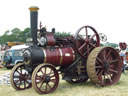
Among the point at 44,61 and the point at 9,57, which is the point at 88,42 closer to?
the point at 44,61

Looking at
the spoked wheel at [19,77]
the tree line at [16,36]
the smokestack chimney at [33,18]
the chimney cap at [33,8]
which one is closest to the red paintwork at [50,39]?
the smokestack chimney at [33,18]

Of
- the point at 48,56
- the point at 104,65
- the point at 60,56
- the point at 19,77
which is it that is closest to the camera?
the point at 48,56

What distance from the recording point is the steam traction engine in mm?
6113

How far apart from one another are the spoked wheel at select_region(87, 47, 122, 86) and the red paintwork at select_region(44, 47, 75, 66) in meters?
0.59

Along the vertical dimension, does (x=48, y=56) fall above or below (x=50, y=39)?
below

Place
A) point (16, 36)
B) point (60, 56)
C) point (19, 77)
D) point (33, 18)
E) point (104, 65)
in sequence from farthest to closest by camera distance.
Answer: point (16, 36) → point (104, 65) → point (19, 77) → point (60, 56) → point (33, 18)

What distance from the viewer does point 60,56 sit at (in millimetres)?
6504

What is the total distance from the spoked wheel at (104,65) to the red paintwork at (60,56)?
59 centimetres

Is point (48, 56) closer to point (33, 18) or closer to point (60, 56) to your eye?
point (60, 56)

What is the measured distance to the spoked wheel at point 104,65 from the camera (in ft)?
21.5

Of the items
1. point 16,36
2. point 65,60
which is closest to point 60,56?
point 65,60

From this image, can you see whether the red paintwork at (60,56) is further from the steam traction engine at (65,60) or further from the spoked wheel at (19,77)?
the spoked wheel at (19,77)

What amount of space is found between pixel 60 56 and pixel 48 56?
42cm

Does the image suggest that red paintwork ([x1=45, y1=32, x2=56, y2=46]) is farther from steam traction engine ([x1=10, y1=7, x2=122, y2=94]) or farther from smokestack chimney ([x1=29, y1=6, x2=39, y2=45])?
smokestack chimney ([x1=29, y1=6, x2=39, y2=45])
